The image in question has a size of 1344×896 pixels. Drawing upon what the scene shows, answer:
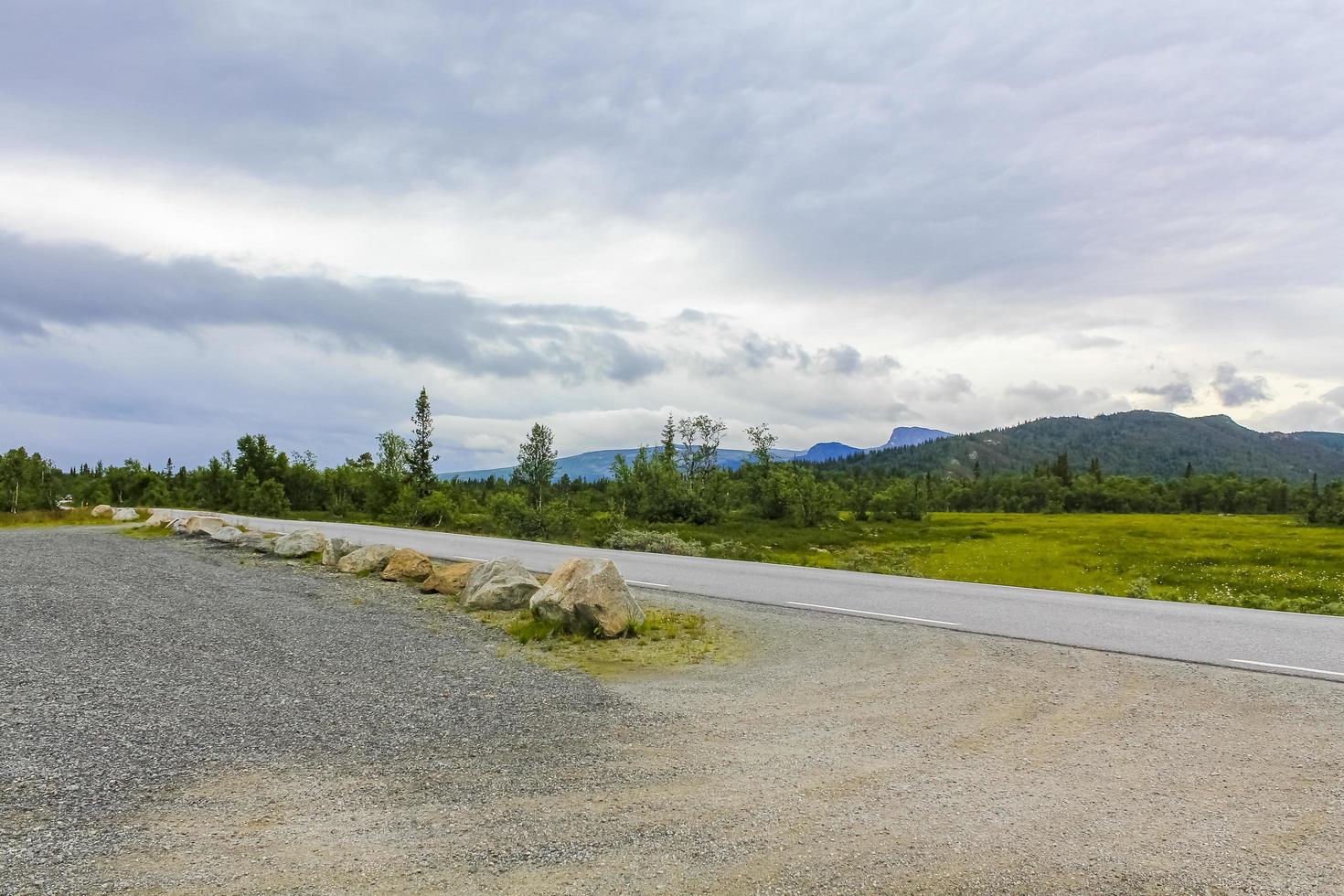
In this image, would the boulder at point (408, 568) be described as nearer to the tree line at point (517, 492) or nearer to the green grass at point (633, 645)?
the green grass at point (633, 645)

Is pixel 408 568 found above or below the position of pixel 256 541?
below

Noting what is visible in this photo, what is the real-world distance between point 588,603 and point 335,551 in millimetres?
10206

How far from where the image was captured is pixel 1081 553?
5419 cm

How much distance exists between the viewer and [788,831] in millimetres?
4508

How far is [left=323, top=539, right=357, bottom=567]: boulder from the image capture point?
17844 millimetres

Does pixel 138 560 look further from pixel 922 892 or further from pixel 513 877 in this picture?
pixel 922 892

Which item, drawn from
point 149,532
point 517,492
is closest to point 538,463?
point 517,492

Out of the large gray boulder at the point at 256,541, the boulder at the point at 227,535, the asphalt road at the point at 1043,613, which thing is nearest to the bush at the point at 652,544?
the asphalt road at the point at 1043,613

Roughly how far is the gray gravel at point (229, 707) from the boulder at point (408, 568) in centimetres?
228

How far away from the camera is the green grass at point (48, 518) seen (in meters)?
33.8

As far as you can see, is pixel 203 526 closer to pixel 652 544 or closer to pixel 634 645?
pixel 652 544

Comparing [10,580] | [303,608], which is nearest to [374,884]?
[303,608]

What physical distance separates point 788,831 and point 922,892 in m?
0.84

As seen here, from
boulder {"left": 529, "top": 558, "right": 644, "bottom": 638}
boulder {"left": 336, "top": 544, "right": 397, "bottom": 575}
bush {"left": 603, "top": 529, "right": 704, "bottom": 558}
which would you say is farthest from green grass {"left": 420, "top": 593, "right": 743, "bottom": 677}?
bush {"left": 603, "top": 529, "right": 704, "bottom": 558}
